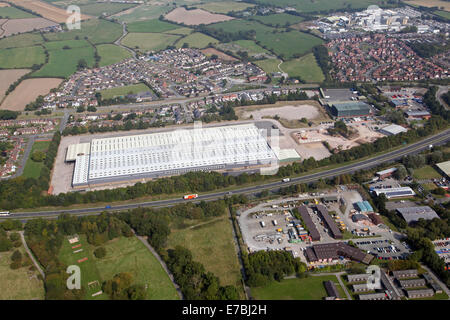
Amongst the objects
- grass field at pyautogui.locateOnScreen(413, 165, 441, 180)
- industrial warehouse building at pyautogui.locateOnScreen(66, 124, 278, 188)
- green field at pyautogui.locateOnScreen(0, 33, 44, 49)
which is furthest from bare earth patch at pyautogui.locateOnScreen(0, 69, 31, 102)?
grass field at pyautogui.locateOnScreen(413, 165, 441, 180)

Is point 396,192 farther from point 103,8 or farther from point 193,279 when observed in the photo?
point 103,8

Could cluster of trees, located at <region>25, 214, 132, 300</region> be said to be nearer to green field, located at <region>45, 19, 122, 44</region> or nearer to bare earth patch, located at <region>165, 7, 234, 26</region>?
green field, located at <region>45, 19, 122, 44</region>

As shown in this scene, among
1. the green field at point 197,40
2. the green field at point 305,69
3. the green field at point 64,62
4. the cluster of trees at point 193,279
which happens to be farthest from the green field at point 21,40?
the cluster of trees at point 193,279

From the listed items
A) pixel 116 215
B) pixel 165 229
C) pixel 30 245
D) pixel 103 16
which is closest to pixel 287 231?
pixel 165 229

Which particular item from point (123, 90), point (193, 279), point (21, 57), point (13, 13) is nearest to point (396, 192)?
point (193, 279)

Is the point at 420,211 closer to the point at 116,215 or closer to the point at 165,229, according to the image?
the point at 165,229

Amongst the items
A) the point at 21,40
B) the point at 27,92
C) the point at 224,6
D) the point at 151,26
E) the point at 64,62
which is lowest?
the point at 27,92
